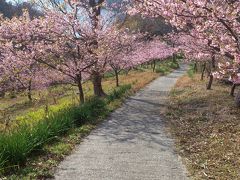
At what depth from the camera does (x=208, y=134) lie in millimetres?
11453

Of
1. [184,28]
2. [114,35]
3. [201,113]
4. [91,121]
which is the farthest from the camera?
[114,35]

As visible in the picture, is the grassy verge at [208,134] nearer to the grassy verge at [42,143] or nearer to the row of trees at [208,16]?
the row of trees at [208,16]

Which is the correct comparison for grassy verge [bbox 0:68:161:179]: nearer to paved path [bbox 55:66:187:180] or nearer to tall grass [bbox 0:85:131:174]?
tall grass [bbox 0:85:131:174]

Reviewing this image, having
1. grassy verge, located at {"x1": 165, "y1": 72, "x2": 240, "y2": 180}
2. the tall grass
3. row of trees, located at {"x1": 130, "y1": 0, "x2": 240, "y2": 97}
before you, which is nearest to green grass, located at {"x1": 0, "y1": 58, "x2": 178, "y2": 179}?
the tall grass

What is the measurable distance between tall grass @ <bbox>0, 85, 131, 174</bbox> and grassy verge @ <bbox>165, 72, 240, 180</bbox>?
10.3ft

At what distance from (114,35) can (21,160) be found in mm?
11661

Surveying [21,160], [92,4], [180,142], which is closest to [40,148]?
[21,160]

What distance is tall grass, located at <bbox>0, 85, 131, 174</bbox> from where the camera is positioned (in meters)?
7.70

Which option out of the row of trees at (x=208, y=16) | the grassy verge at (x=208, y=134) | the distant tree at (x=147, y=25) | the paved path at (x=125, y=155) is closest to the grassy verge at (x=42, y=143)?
the paved path at (x=125, y=155)

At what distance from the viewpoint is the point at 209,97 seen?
1947 centimetres

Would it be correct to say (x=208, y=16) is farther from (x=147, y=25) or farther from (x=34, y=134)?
(x=147, y=25)

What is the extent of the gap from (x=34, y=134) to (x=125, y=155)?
2.24 metres

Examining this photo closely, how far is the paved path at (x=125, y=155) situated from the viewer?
7695 mm

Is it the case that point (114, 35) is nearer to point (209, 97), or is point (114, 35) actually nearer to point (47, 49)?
point (47, 49)
